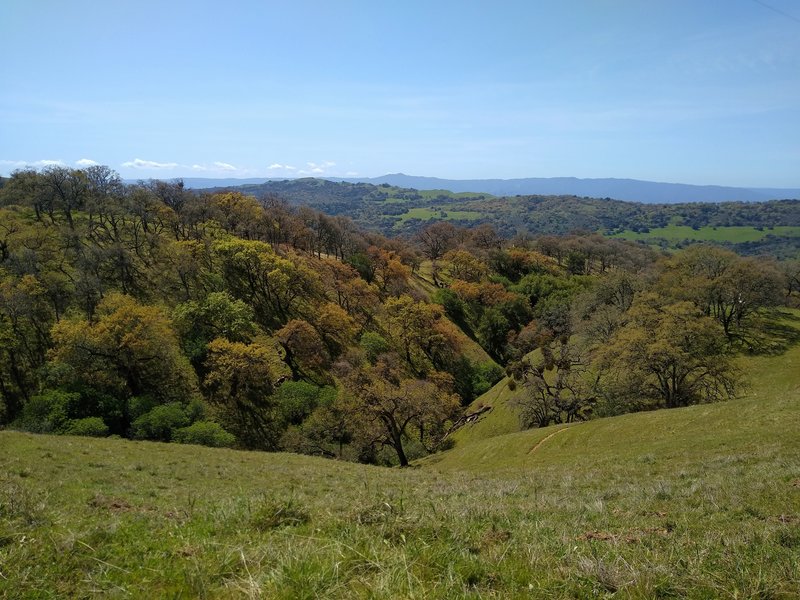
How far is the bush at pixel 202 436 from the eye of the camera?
129ft

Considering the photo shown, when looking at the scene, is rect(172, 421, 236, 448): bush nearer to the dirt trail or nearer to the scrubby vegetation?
the scrubby vegetation

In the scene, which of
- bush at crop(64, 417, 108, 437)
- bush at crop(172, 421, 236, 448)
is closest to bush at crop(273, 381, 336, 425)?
bush at crop(172, 421, 236, 448)

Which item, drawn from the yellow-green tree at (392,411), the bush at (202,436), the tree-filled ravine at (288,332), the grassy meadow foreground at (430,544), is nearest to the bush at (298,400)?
the tree-filled ravine at (288,332)

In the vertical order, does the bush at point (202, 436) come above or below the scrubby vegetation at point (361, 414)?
below

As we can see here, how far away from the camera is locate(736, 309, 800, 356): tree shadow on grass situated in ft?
145

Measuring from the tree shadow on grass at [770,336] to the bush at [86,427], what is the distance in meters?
64.8

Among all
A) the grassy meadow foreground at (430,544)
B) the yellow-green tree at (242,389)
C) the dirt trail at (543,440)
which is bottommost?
the yellow-green tree at (242,389)

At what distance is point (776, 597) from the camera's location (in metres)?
4.45

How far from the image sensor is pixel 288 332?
208 ft

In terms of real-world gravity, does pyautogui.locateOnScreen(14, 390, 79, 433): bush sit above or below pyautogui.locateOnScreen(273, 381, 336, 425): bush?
above

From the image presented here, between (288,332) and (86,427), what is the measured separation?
93.5ft

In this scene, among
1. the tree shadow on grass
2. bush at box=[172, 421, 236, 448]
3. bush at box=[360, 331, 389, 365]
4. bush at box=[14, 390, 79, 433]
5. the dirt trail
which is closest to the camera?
the dirt trail

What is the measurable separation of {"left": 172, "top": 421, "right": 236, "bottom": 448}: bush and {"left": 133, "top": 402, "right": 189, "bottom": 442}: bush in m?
1.72

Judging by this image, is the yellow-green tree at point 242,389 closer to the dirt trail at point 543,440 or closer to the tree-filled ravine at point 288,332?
the tree-filled ravine at point 288,332
